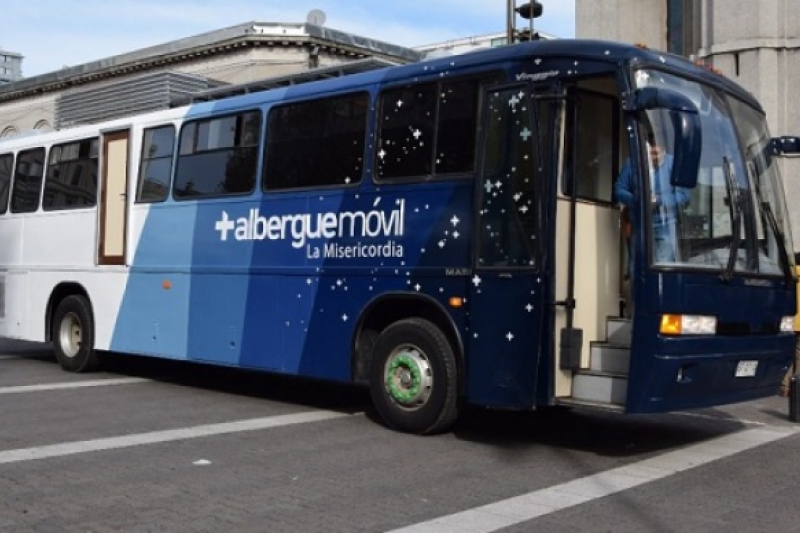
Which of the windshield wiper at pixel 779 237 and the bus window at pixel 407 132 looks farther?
the bus window at pixel 407 132

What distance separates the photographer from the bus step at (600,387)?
7789 mm

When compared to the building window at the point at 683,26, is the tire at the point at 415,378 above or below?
below

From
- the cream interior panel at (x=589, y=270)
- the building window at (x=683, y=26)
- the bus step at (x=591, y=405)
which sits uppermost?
the building window at (x=683, y=26)

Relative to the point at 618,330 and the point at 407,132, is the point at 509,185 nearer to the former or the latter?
the point at 407,132

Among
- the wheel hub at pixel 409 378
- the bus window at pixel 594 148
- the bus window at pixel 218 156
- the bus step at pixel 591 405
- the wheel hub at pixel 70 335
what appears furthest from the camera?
the wheel hub at pixel 70 335

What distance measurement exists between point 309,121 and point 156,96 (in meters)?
4.29

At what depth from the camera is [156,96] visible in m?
13.7

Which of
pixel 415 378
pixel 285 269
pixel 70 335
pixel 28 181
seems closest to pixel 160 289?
pixel 285 269

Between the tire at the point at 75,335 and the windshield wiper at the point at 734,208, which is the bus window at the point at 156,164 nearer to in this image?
the tire at the point at 75,335

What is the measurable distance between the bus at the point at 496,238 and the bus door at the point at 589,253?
2cm

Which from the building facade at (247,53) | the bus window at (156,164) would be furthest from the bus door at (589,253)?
the building facade at (247,53)

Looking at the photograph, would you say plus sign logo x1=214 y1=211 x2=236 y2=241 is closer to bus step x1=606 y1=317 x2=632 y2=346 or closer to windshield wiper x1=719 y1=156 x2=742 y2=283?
bus step x1=606 y1=317 x2=632 y2=346

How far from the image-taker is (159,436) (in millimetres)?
8906

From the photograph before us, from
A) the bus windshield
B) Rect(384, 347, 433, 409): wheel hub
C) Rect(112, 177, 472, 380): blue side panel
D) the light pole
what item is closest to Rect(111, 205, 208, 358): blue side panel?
Rect(112, 177, 472, 380): blue side panel
